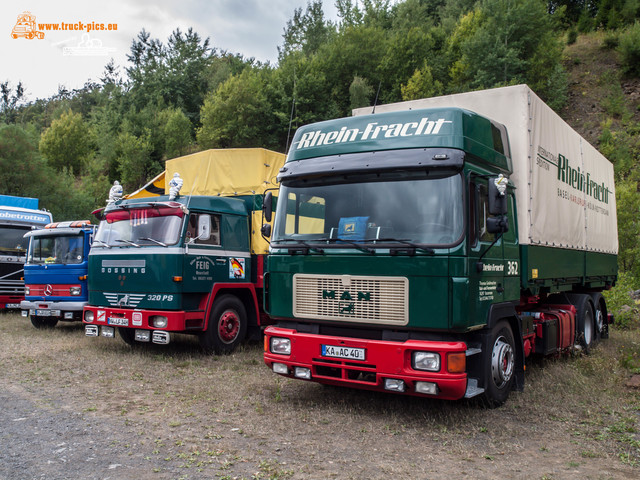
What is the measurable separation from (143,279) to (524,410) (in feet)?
19.0

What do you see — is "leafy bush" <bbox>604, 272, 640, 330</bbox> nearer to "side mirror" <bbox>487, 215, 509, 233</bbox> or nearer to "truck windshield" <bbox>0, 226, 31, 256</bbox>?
"side mirror" <bbox>487, 215, 509, 233</bbox>

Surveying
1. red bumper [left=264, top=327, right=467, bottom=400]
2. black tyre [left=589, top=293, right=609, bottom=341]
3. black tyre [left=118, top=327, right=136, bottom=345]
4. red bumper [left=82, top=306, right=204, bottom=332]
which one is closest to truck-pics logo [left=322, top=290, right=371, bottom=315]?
red bumper [left=264, top=327, right=467, bottom=400]

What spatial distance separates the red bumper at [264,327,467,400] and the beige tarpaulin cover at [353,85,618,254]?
2.38m

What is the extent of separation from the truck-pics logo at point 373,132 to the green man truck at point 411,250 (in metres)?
0.01

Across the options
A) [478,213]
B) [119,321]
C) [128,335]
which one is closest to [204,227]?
[119,321]

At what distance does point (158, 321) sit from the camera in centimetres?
848

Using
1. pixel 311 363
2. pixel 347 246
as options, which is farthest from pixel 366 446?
pixel 347 246

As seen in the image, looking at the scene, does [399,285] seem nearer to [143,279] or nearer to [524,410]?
[524,410]

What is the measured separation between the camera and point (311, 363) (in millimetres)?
5711

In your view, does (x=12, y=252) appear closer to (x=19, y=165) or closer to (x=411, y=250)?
(x=411, y=250)

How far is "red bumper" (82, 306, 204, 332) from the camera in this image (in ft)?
27.5

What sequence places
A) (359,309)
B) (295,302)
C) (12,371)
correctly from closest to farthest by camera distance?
(359,309)
(295,302)
(12,371)

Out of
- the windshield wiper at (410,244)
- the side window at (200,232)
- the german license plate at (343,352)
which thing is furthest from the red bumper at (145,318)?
the windshield wiper at (410,244)

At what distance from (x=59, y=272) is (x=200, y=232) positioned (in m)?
4.52
